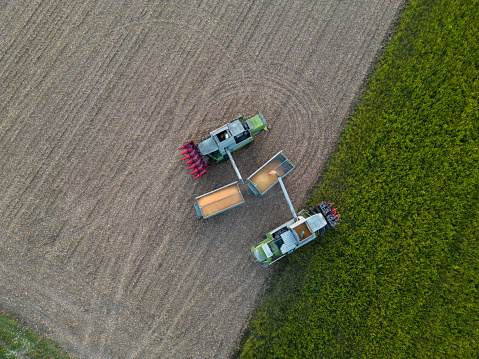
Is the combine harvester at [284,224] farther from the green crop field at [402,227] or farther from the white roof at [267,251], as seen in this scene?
the green crop field at [402,227]

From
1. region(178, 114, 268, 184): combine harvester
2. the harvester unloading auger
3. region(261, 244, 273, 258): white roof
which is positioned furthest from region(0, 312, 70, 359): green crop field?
region(261, 244, 273, 258): white roof

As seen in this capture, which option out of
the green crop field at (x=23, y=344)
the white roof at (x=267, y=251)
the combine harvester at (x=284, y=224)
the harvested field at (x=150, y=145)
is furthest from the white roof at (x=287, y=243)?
the green crop field at (x=23, y=344)

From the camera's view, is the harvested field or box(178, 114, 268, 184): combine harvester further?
the harvested field

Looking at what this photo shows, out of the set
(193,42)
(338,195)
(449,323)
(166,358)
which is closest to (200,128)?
(193,42)

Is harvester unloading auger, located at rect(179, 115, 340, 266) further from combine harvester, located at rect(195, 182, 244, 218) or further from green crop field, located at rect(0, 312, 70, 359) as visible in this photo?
green crop field, located at rect(0, 312, 70, 359)

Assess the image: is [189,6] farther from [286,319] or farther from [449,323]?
[449,323]
